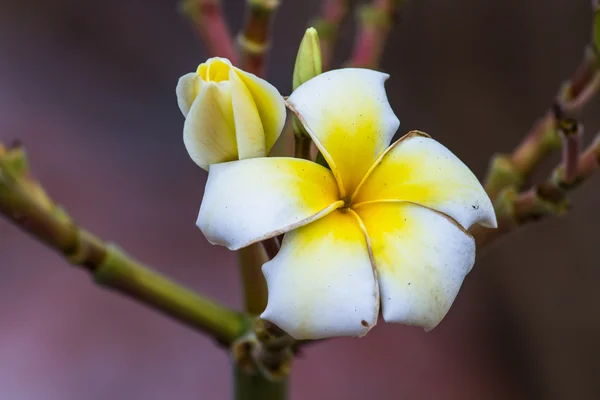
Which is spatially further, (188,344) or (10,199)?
(188,344)

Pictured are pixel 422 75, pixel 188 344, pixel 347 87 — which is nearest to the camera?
pixel 347 87

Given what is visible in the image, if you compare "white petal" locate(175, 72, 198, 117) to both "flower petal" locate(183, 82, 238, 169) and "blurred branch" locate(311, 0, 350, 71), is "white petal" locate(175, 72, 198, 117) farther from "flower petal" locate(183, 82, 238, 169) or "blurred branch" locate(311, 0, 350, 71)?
"blurred branch" locate(311, 0, 350, 71)

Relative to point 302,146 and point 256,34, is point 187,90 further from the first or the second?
point 256,34

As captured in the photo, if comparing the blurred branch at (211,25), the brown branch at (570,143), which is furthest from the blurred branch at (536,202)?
the blurred branch at (211,25)

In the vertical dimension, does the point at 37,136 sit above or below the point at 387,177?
below

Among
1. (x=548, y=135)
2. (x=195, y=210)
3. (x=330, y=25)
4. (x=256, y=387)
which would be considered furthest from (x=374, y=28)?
(x=195, y=210)

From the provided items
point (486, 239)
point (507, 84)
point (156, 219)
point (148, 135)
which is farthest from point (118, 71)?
point (486, 239)

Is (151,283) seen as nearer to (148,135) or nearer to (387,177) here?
(387,177)
